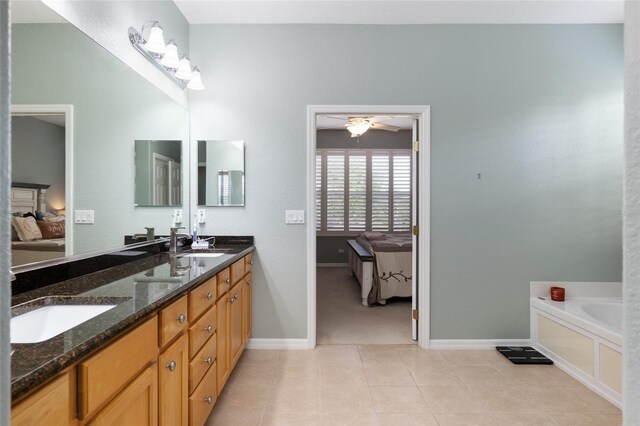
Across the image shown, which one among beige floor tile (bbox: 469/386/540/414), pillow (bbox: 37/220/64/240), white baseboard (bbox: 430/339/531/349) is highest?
pillow (bbox: 37/220/64/240)

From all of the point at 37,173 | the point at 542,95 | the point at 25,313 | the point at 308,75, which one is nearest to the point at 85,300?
the point at 25,313

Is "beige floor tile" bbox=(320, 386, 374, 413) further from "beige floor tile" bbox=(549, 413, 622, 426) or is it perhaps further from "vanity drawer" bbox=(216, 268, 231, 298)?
"beige floor tile" bbox=(549, 413, 622, 426)

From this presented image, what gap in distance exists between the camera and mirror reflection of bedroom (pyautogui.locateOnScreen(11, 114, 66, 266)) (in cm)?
135

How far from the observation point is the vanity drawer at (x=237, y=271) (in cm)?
242

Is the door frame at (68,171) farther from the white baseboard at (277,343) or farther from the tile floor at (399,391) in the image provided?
the white baseboard at (277,343)

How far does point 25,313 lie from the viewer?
1222 mm

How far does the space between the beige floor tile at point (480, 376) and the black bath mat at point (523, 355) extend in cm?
29

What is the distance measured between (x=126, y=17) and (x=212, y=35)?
0.99 m

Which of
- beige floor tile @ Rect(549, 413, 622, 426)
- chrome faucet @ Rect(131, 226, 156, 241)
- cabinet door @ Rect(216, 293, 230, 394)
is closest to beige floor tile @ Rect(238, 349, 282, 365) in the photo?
cabinet door @ Rect(216, 293, 230, 394)

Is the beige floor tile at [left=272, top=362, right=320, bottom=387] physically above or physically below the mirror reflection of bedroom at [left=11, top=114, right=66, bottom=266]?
below

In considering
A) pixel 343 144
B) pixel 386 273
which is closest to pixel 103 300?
pixel 386 273

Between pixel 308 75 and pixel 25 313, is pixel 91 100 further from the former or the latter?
pixel 308 75

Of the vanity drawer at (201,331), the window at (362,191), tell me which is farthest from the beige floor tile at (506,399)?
the window at (362,191)

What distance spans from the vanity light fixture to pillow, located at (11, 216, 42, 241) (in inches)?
56.5
